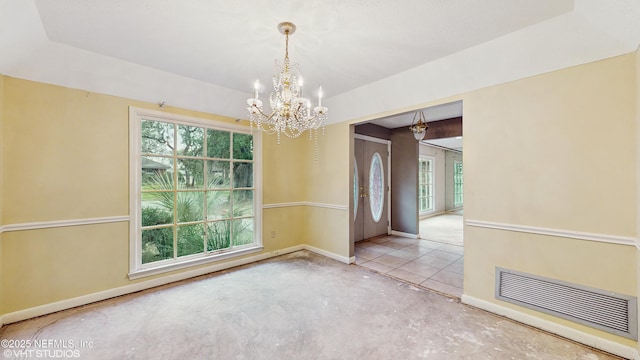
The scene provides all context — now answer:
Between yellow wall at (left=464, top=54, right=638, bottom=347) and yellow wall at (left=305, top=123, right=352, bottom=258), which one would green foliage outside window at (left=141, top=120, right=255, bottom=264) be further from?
yellow wall at (left=464, top=54, right=638, bottom=347)

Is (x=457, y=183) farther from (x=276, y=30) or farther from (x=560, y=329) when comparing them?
(x=276, y=30)

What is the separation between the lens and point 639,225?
1.69 metres

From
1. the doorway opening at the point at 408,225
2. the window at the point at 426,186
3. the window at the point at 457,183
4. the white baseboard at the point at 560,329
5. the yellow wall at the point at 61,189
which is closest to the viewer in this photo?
the white baseboard at the point at 560,329

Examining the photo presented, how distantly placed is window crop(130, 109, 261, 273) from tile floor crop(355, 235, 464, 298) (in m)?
1.91

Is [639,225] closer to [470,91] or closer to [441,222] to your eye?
[470,91]

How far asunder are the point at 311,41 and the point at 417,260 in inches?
132

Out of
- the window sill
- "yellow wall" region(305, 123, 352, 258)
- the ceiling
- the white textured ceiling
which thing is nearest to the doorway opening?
"yellow wall" region(305, 123, 352, 258)

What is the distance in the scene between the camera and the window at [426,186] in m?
7.57

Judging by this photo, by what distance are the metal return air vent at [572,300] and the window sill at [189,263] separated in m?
3.09

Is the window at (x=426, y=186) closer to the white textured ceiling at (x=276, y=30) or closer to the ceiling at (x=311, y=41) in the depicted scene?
the ceiling at (x=311, y=41)

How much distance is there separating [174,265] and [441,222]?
6691mm

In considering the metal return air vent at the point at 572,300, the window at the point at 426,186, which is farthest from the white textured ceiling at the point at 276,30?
the window at the point at 426,186

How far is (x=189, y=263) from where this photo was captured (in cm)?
312

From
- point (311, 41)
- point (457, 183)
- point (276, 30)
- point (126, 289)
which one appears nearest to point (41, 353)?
point (126, 289)
